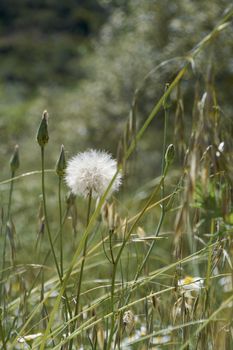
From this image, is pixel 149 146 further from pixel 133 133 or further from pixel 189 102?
pixel 133 133

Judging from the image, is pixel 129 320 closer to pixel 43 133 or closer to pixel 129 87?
pixel 43 133

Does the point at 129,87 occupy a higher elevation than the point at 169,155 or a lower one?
higher

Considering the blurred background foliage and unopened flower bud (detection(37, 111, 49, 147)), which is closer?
unopened flower bud (detection(37, 111, 49, 147))

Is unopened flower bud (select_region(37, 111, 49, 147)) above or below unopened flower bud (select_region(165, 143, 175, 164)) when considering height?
above

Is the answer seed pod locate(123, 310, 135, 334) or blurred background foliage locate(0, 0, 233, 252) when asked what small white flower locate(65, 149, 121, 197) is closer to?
seed pod locate(123, 310, 135, 334)

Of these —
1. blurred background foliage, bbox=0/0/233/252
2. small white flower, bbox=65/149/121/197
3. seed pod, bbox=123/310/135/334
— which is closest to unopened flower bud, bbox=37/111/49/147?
small white flower, bbox=65/149/121/197

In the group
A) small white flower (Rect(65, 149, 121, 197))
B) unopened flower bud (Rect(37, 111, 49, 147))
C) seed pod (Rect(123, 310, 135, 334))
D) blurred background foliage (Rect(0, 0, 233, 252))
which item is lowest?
seed pod (Rect(123, 310, 135, 334))

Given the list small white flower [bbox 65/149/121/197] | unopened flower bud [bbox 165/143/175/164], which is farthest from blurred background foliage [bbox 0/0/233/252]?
unopened flower bud [bbox 165/143/175/164]

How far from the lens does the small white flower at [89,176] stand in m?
0.85

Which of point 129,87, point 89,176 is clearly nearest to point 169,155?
point 89,176

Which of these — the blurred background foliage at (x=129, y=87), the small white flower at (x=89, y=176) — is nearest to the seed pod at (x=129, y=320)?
the small white flower at (x=89, y=176)

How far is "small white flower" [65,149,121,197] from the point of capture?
85cm

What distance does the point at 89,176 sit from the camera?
0.86 m

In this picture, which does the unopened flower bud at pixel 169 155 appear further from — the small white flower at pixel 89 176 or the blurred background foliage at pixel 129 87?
the blurred background foliage at pixel 129 87
